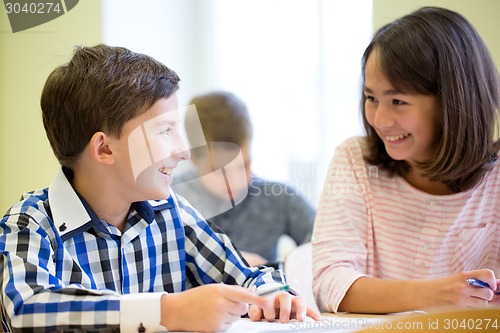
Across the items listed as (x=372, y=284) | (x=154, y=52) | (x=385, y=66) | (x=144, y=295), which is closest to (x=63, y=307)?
(x=144, y=295)

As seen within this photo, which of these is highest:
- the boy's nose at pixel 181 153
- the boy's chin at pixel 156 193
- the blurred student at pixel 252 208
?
the boy's nose at pixel 181 153

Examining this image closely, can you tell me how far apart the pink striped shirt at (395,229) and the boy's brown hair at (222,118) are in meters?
0.60

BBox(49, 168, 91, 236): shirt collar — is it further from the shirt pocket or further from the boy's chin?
the shirt pocket

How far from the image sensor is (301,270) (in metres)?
1.39

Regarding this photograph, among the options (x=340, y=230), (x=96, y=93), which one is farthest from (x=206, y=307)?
(x=340, y=230)

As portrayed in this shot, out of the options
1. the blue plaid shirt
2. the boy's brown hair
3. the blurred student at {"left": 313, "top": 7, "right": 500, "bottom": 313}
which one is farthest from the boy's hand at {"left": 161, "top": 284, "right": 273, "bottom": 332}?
the boy's brown hair


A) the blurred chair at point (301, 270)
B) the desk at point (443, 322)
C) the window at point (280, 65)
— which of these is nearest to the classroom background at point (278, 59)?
the window at point (280, 65)

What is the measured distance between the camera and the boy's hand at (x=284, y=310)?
85 centimetres

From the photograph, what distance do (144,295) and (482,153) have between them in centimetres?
70

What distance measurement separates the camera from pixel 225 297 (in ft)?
2.43

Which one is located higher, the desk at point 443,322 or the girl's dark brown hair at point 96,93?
the girl's dark brown hair at point 96,93

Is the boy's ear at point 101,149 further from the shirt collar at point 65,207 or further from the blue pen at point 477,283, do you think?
the blue pen at point 477,283

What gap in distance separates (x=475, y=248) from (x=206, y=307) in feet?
2.01

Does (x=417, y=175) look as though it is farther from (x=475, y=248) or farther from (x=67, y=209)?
(x=67, y=209)
